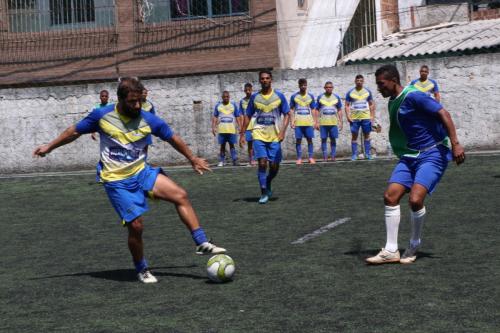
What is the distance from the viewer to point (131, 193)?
28.7 ft

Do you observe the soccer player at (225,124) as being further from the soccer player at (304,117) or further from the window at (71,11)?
the window at (71,11)

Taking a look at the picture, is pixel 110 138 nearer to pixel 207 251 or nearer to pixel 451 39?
pixel 207 251

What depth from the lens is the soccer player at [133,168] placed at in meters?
8.67

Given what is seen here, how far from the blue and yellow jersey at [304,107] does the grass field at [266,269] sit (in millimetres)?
5699

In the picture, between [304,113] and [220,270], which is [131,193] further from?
[304,113]

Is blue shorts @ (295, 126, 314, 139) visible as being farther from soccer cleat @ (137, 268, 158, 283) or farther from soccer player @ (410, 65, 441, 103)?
soccer cleat @ (137, 268, 158, 283)

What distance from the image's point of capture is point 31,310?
781 centimetres

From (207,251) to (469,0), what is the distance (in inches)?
1034

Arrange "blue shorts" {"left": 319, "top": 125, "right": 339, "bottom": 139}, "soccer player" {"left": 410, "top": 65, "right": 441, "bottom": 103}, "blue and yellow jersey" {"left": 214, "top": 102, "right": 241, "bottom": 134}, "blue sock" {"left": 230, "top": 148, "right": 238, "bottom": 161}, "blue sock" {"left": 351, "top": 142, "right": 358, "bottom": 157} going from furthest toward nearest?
1. "blue sock" {"left": 230, "top": 148, "right": 238, "bottom": 161}
2. "blue and yellow jersey" {"left": 214, "top": 102, "right": 241, "bottom": 134}
3. "blue shorts" {"left": 319, "top": 125, "right": 339, "bottom": 139}
4. "blue sock" {"left": 351, "top": 142, "right": 358, "bottom": 157}
5. "soccer player" {"left": 410, "top": 65, "right": 441, "bottom": 103}

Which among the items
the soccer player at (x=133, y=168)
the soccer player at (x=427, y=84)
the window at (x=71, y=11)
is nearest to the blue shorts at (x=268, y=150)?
the soccer player at (x=133, y=168)

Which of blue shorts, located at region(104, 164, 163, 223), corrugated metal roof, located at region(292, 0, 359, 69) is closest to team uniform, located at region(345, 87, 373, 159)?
corrugated metal roof, located at region(292, 0, 359, 69)

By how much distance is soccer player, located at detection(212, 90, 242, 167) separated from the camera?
23.5m

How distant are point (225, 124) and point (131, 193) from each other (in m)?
14.8

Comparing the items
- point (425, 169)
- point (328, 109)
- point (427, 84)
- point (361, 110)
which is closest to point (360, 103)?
point (361, 110)
